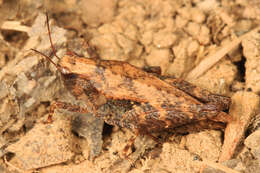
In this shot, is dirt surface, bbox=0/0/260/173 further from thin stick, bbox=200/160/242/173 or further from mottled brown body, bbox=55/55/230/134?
mottled brown body, bbox=55/55/230/134

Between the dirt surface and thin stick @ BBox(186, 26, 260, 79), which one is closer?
the dirt surface

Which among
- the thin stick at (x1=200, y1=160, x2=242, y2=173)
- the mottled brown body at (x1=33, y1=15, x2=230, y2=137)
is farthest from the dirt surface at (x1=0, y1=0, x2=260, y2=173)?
the mottled brown body at (x1=33, y1=15, x2=230, y2=137)

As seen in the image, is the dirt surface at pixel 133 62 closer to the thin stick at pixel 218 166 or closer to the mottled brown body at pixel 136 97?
the thin stick at pixel 218 166

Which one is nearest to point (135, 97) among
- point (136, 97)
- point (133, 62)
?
point (136, 97)

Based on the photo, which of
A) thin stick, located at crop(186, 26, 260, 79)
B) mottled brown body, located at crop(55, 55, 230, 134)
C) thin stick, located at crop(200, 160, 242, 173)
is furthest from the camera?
thin stick, located at crop(186, 26, 260, 79)

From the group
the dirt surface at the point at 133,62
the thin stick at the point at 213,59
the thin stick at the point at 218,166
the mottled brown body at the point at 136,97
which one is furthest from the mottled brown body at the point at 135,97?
the thin stick at the point at 213,59


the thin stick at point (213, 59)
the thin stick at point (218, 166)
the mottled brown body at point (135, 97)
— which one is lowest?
the thin stick at point (218, 166)

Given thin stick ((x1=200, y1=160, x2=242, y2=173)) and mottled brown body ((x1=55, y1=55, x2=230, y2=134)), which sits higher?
mottled brown body ((x1=55, y1=55, x2=230, y2=134))
